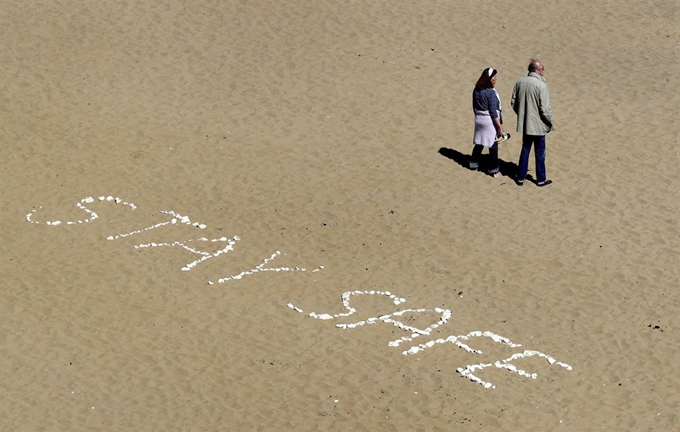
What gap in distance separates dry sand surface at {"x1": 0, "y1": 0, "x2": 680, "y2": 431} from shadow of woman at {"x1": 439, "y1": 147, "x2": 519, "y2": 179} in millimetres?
87

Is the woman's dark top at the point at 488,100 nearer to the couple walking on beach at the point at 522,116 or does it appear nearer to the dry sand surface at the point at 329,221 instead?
the couple walking on beach at the point at 522,116

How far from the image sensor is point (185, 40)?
65.9 feet

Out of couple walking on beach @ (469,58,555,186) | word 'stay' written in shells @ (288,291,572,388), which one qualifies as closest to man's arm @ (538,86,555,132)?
couple walking on beach @ (469,58,555,186)

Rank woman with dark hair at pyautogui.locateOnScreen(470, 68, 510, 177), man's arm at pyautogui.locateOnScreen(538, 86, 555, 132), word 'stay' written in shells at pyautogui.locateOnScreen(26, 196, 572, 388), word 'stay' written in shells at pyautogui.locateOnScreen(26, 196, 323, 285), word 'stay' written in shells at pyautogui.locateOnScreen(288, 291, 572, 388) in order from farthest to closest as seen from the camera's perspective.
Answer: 1. woman with dark hair at pyautogui.locateOnScreen(470, 68, 510, 177)
2. man's arm at pyautogui.locateOnScreen(538, 86, 555, 132)
3. word 'stay' written in shells at pyautogui.locateOnScreen(26, 196, 323, 285)
4. word 'stay' written in shells at pyautogui.locateOnScreen(26, 196, 572, 388)
5. word 'stay' written in shells at pyautogui.locateOnScreen(288, 291, 572, 388)

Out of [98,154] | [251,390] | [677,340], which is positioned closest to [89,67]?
[98,154]

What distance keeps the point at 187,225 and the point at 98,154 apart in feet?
8.77

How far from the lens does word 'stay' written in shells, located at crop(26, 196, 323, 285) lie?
1334 cm

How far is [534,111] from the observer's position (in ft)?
50.9

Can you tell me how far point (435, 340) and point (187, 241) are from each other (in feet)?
12.1

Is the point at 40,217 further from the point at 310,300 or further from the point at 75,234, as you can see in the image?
the point at 310,300

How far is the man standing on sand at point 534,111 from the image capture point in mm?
15469

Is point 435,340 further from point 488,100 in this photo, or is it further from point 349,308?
point 488,100

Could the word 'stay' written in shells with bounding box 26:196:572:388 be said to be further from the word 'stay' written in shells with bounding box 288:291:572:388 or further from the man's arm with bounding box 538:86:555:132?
the man's arm with bounding box 538:86:555:132

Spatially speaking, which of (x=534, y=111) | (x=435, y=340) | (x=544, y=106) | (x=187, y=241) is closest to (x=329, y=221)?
(x=187, y=241)
